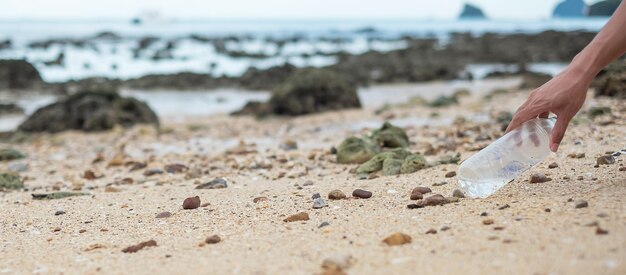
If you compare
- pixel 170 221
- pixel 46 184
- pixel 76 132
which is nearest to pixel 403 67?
pixel 76 132

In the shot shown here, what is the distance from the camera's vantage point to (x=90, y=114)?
381 inches

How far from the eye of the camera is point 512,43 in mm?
30766

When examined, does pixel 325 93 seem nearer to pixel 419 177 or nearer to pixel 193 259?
pixel 419 177

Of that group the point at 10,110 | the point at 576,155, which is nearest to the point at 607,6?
the point at 576,155

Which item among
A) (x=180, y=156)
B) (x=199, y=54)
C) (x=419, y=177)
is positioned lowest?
(x=199, y=54)

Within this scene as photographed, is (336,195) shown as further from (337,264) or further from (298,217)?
(337,264)

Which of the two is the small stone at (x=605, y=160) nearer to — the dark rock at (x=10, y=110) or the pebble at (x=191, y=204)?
the pebble at (x=191, y=204)

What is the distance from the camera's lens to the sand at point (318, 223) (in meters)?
2.07

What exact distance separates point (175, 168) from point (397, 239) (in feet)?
11.2

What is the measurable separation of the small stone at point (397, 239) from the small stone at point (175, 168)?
10.9 feet

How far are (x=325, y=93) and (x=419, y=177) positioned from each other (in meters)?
7.00

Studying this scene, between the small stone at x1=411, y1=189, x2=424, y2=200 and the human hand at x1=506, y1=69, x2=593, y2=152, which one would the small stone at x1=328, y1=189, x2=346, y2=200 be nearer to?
the small stone at x1=411, y1=189, x2=424, y2=200

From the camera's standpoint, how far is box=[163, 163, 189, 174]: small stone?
5370 millimetres

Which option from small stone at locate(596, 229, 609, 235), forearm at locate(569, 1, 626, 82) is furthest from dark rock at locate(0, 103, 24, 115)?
small stone at locate(596, 229, 609, 235)
